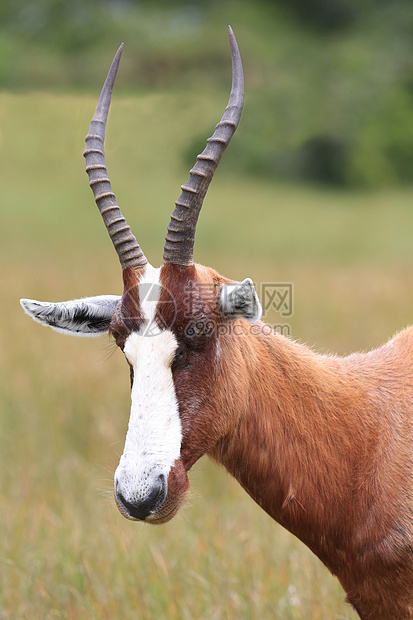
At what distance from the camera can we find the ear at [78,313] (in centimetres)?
325

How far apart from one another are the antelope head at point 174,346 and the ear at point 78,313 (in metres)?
0.29

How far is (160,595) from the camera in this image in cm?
439

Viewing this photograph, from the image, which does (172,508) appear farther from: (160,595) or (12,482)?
(12,482)

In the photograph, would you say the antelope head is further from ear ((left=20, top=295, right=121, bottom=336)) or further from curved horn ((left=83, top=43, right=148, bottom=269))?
ear ((left=20, top=295, right=121, bottom=336))

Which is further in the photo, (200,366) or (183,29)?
(183,29)

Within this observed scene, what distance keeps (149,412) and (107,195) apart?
3.46 ft

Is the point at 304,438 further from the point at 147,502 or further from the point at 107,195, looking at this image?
the point at 107,195

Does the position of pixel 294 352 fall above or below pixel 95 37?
below

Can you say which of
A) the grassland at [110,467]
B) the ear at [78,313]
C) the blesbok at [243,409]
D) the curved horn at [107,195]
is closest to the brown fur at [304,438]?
the blesbok at [243,409]

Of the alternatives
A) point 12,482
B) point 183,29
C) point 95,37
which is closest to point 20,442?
point 12,482

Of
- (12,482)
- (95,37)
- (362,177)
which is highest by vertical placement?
(95,37)

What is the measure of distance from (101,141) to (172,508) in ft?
5.61

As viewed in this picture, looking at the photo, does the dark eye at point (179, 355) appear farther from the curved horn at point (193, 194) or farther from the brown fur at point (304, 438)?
the curved horn at point (193, 194)

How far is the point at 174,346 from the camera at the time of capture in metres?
2.80
